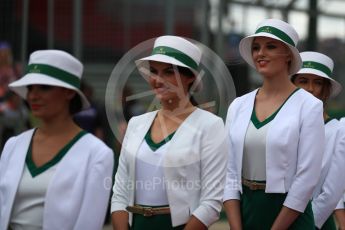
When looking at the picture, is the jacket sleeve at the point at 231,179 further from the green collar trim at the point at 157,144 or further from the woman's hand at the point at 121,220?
the woman's hand at the point at 121,220

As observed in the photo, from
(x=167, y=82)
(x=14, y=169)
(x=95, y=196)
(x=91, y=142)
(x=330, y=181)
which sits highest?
(x=167, y=82)

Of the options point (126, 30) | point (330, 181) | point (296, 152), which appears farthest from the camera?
point (126, 30)

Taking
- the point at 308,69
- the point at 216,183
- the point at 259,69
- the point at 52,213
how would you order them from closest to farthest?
1. the point at 52,213
2. the point at 216,183
3. the point at 259,69
4. the point at 308,69

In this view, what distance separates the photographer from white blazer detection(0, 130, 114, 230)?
505 cm

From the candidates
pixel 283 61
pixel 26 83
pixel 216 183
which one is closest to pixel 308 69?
pixel 283 61

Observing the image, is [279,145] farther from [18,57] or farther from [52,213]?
[18,57]

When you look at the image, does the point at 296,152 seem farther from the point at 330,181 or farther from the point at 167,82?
the point at 330,181

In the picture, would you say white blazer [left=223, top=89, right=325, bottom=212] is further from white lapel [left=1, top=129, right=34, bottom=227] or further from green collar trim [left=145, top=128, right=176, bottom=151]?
white lapel [left=1, top=129, right=34, bottom=227]

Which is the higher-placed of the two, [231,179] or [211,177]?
[211,177]

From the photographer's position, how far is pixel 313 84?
6.76 meters

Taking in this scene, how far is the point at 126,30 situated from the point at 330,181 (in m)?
5.30

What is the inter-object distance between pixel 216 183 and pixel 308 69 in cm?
164

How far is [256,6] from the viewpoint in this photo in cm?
1091

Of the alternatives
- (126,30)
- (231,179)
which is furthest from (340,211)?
(126,30)
